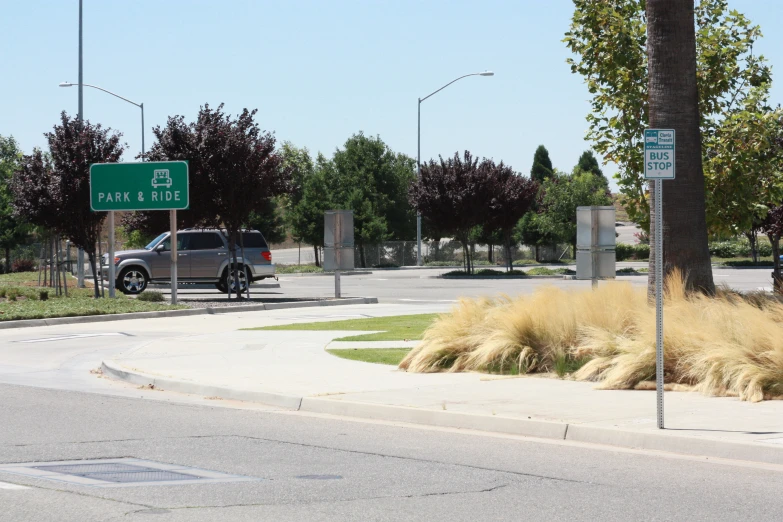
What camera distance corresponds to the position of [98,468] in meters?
8.11

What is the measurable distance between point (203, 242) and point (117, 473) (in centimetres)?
2675

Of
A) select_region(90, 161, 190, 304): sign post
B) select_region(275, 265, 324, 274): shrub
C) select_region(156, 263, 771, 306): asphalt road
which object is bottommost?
select_region(156, 263, 771, 306): asphalt road

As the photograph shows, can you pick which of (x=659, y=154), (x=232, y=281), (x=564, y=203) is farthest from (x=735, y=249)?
(x=659, y=154)

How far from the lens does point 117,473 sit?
7902mm

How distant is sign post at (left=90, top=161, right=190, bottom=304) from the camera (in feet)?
93.0

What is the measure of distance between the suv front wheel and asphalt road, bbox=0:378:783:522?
903 inches

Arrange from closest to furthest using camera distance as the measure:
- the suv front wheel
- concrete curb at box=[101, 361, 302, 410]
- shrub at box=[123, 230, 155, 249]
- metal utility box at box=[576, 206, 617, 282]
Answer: concrete curb at box=[101, 361, 302, 410] → metal utility box at box=[576, 206, 617, 282] → the suv front wheel → shrub at box=[123, 230, 155, 249]

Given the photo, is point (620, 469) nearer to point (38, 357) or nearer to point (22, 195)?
point (38, 357)

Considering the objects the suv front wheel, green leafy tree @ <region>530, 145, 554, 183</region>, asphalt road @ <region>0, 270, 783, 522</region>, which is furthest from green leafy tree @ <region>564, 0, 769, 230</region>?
green leafy tree @ <region>530, 145, 554, 183</region>

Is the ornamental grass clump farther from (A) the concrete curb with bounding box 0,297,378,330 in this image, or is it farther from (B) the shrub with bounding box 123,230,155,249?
(B) the shrub with bounding box 123,230,155,249

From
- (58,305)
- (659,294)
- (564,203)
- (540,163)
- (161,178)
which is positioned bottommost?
(58,305)

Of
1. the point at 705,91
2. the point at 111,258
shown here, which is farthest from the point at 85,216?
the point at 705,91

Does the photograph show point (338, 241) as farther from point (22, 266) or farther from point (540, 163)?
point (540, 163)

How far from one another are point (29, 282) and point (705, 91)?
30787 millimetres
